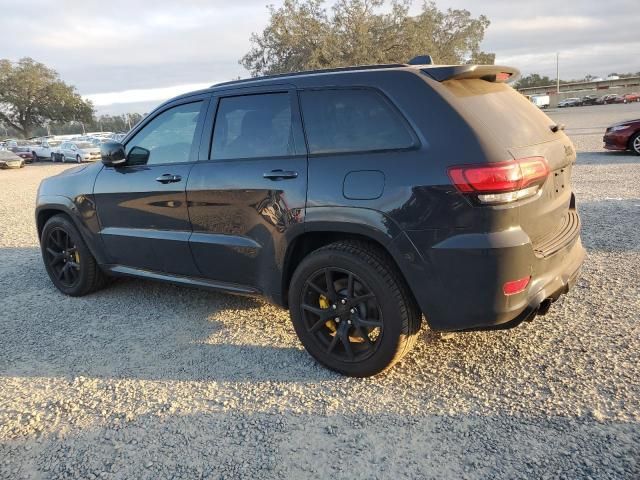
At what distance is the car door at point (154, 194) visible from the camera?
402 centimetres

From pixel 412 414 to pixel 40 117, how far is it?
73.0 metres

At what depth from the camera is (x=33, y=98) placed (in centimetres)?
6128

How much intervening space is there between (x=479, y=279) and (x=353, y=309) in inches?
31.8

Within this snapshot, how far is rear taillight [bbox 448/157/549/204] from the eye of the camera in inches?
106

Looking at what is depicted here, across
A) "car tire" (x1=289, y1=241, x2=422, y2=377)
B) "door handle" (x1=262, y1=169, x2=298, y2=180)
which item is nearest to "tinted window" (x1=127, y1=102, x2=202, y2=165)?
"door handle" (x1=262, y1=169, x2=298, y2=180)

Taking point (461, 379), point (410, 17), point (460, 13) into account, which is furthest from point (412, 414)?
point (460, 13)

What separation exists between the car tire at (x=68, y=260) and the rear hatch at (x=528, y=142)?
3668mm

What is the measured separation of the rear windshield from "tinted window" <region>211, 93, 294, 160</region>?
1.10 metres

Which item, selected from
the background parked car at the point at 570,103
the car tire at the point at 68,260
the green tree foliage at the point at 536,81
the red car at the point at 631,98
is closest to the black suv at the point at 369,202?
the car tire at the point at 68,260

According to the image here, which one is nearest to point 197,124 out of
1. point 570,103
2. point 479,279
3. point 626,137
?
point 479,279

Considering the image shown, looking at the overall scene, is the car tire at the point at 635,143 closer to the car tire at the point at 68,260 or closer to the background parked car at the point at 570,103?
the car tire at the point at 68,260

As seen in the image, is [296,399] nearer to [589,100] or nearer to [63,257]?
[63,257]

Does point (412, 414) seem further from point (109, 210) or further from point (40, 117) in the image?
point (40, 117)

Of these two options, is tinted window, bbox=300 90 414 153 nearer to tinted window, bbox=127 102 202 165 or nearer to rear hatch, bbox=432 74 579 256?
rear hatch, bbox=432 74 579 256
